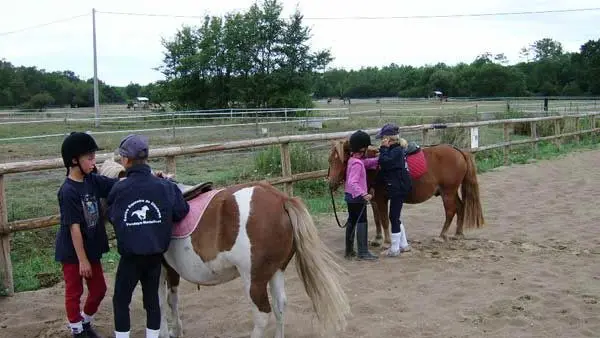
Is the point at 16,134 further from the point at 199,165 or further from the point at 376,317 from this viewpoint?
the point at 376,317

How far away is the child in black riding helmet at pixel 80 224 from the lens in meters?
3.37

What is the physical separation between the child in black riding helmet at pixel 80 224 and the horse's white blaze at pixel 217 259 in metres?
Result: 0.47

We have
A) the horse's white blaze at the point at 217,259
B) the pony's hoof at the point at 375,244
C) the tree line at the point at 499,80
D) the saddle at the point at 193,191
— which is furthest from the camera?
the tree line at the point at 499,80

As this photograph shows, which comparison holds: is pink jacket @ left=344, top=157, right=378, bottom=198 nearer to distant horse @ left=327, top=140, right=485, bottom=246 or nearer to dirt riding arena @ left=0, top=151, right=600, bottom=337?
distant horse @ left=327, top=140, right=485, bottom=246

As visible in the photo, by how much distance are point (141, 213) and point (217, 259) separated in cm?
52

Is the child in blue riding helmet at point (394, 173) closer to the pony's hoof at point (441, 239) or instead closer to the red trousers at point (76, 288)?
the pony's hoof at point (441, 239)

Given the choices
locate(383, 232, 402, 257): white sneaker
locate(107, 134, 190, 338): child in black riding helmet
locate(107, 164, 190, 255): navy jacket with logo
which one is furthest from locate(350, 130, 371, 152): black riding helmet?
locate(107, 164, 190, 255): navy jacket with logo

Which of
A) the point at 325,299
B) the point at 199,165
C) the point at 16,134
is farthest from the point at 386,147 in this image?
the point at 16,134

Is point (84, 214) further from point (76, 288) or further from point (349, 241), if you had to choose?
point (349, 241)

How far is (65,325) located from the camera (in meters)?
4.03

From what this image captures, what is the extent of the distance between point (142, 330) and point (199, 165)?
7899mm

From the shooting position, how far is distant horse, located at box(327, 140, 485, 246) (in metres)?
6.05

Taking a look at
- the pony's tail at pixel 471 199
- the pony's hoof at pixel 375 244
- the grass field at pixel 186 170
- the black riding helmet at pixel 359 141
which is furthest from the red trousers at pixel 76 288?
the pony's tail at pixel 471 199

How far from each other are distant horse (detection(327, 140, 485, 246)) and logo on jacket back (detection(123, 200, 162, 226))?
122 inches
